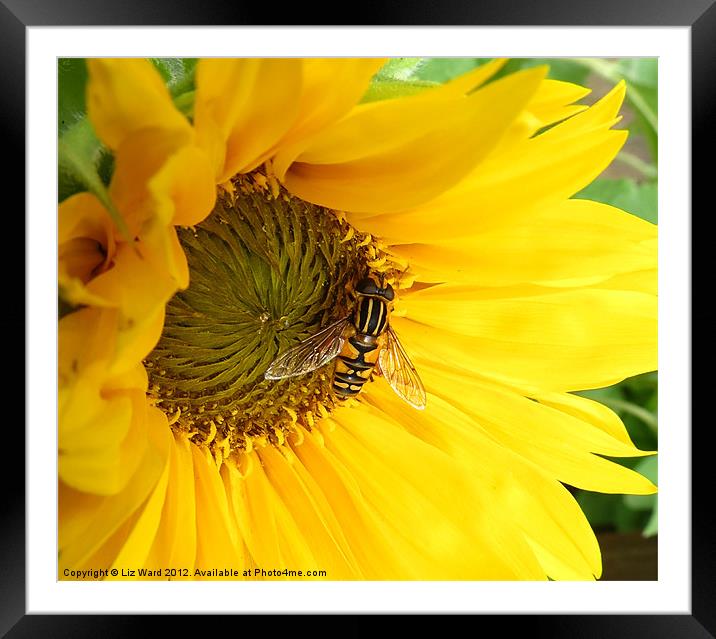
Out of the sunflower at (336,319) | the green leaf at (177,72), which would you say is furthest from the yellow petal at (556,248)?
the green leaf at (177,72)

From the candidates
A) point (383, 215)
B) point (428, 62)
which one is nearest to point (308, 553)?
point (383, 215)

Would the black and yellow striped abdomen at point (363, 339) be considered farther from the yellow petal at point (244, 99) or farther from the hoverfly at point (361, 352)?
the yellow petal at point (244, 99)

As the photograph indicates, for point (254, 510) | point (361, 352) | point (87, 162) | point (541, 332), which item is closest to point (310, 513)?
point (254, 510)

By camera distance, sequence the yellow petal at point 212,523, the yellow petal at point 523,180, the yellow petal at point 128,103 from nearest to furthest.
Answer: the yellow petal at point 128,103, the yellow petal at point 523,180, the yellow petal at point 212,523

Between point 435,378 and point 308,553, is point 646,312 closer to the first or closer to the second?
point 435,378

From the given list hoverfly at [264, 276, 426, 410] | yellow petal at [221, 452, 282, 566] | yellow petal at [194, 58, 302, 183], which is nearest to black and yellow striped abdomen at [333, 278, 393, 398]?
hoverfly at [264, 276, 426, 410]

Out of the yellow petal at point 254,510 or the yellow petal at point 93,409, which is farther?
the yellow petal at point 254,510

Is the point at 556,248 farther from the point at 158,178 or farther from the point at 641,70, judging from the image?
the point at 158,178
